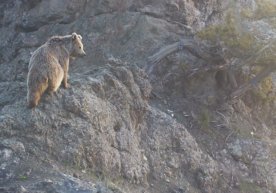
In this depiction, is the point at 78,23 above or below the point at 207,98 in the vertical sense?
above

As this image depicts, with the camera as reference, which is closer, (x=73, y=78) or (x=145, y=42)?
(x=73, y=78)

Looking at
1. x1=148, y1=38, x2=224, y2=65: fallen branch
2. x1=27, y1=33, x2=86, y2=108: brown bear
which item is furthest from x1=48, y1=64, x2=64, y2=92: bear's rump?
x1=148, y1=38, x2=224, y2=65: fallen branch

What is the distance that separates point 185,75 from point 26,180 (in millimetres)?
7809

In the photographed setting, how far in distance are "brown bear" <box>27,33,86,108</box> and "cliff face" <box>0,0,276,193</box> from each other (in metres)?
0.33

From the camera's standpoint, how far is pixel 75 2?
19.2 meters

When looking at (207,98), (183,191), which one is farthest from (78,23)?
(183,191)

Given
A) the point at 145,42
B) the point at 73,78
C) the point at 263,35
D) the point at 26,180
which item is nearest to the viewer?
the point at 26,180

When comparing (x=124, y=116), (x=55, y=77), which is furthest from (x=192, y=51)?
(x=55, y=77)

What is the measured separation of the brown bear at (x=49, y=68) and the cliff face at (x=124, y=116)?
331mm

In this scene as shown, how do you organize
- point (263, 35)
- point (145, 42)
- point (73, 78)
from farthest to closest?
point (145, 42) < point (263, 35) < point (73, 78)

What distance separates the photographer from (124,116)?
14000 mm

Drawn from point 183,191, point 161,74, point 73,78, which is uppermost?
point 73,78

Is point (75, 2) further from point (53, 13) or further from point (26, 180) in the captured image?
point (26, 180)

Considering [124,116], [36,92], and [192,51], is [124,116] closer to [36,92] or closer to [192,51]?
[36,92]
